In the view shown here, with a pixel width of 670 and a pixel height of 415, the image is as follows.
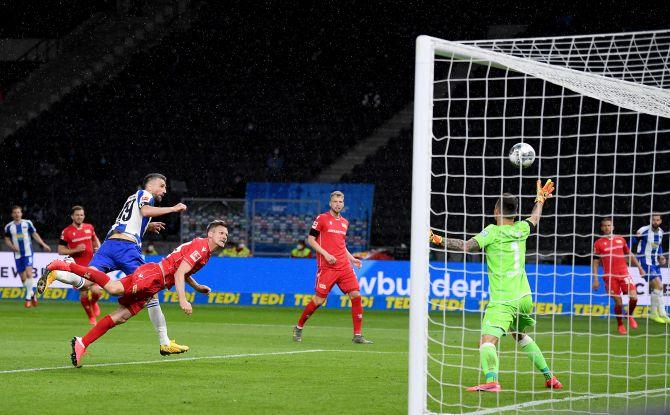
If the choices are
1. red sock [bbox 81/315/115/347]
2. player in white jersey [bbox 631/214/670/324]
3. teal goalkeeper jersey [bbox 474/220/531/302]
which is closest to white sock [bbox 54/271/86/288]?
red sock [bbox 81/315/115/347]

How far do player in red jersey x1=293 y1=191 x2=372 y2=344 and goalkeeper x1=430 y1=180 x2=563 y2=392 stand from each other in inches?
210

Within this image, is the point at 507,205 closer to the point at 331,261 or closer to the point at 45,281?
the point at 45,281

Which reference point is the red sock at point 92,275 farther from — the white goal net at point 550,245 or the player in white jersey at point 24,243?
the player in white jersey at point 24,243

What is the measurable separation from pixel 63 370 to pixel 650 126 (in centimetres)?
2261

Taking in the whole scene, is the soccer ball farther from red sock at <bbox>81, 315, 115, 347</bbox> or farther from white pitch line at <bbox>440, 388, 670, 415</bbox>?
red sock at <bbox>81, 315, 115, 347</bbox>

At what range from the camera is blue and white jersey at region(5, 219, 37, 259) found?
2220 cm

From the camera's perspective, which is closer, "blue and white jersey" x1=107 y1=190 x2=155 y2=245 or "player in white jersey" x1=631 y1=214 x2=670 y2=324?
"blue and white jersey" x1=107 y1=190 x2=155 y2=245

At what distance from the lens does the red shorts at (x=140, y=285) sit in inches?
403

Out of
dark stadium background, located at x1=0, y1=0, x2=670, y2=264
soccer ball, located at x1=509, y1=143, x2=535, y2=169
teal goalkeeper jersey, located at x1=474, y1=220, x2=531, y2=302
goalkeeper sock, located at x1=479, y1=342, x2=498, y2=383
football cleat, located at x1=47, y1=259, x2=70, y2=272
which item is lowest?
goalkeeper sock, located at x1=479, y1=342, x2=498, y2=383

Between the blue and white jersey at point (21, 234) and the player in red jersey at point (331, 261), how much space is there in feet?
31.2

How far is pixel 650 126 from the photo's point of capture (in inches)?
1150

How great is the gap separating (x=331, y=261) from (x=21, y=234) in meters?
10.3

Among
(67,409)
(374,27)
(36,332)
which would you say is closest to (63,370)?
(67,409)

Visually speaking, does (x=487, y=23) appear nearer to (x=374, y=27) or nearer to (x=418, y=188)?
(x=374, y=27)
